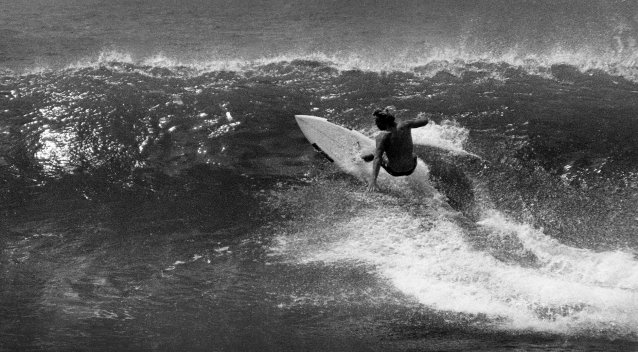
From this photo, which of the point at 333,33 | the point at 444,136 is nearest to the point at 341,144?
the point at 444,136

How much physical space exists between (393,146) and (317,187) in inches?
58.6

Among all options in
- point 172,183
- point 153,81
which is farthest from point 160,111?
point 172,183

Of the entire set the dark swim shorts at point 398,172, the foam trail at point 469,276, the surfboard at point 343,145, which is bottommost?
the foam trail at point 469,276

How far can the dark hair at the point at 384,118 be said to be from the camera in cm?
1041

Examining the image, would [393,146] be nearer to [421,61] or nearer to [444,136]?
[444,136]

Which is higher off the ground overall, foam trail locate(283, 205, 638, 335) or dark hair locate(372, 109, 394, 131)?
dark hair locate(372, 109, 394, 131)

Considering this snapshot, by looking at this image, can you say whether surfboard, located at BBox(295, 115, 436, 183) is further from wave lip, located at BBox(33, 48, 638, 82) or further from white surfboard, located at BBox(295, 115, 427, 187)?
wave lip, located at BBox(33, 48, 638, 82)

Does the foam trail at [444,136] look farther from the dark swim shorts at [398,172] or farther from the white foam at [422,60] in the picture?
the white foam at [422,60]

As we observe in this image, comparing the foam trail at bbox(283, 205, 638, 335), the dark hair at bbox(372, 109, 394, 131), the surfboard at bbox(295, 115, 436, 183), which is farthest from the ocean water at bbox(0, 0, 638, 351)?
the dark hair at bbox(372, 109, 394, 131)

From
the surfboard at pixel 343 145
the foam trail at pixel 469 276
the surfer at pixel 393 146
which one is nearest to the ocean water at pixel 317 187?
the foam trail at pixel 469 276

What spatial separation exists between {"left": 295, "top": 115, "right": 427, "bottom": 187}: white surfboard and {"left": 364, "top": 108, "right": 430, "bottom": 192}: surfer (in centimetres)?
46

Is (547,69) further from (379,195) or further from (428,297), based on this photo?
(428,297)

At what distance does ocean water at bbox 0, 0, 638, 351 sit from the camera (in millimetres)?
8219

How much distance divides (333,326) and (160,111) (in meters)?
7.16
